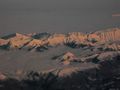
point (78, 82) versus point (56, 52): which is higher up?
point (78, 82)

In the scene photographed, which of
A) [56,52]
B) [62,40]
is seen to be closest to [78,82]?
[56,52]

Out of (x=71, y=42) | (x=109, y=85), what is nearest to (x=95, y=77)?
(x=109, y=85)

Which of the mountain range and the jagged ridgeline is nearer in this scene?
the mountain range

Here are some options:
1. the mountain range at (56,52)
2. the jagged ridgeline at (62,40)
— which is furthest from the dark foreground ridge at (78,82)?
the jagged ridgeline at (62,40)

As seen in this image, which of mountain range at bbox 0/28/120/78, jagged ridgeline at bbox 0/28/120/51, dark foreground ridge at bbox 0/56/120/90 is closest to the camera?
dark foreground ridge at bbox 0/56/120/90

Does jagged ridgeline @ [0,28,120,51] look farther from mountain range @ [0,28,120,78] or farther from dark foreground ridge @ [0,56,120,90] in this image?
dark foreground ridge @ [0,56,120,90]

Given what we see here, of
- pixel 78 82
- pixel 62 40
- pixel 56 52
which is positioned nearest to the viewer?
pixel 78 82

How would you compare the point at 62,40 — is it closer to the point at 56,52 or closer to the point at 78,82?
the point at 56,52

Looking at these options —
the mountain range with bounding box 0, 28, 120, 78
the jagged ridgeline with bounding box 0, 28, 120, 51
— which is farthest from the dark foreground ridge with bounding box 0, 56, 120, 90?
the jagged ridgeline with bounding box 0, 28, 120, 51
